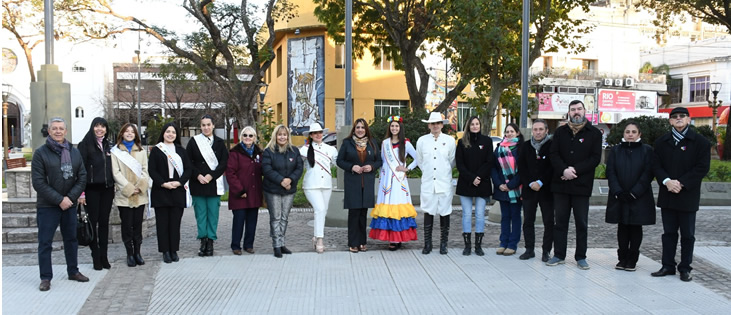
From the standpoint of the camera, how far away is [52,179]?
20.9 feet

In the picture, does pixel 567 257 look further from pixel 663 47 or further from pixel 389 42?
pixel 663 47

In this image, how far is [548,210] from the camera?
7.76 metres

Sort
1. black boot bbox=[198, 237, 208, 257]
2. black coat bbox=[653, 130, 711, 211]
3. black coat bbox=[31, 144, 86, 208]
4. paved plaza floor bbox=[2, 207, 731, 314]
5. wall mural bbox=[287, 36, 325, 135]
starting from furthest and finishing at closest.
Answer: wall mural bbox=[287, 36, 325, 135] → black boot bbox=[198, 237, 208, 257] → black coat bbox=[653, 130, 711, 211] → black coat bbox=[31, 144, 86, 208] → paved plaza floor bbox=[2, 207, 731, 314]

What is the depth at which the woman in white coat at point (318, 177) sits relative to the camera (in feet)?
27.3

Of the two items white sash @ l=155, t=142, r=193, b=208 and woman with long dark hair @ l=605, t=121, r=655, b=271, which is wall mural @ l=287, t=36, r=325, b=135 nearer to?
white sash @ l=155, t=142, r=193, b=208

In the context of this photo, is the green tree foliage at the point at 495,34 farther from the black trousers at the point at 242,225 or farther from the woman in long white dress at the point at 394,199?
the black trousers at the point at 242,225

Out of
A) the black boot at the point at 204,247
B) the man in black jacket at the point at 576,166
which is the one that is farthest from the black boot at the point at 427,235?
the black boot at the point at 204,247

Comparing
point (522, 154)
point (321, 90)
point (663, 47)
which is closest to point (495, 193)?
point (522, 154)

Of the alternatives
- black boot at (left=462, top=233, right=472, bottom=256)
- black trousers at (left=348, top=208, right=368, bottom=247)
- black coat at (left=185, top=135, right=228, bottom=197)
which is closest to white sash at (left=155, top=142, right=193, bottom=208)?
black coat at (left=185, top=135, right=228, bottom=197)

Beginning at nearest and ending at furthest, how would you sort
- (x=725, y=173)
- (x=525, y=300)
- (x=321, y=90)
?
(x=525, y=300) < (x=725, y=173) < (x=321, y=90)

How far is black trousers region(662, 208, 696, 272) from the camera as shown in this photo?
682 cm

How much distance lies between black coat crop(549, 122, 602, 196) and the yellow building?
Result: 25.8m

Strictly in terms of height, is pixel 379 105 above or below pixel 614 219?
above

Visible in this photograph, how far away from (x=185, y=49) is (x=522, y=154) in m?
16.1
